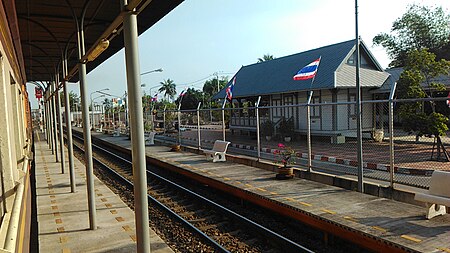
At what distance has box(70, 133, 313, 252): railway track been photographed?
20.3 ft

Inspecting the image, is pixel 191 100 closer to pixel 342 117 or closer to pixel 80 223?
pixel 342 117

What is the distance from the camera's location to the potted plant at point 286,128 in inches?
799

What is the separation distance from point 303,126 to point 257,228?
16.0 metres

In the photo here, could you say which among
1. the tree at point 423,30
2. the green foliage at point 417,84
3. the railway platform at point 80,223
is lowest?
the railway platform at point 80,223

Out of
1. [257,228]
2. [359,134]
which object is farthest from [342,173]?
[257,228]

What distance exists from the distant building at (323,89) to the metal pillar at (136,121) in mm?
15886

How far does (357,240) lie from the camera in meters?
5.49

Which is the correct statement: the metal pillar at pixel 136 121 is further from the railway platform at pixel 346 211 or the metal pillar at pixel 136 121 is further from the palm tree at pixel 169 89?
the palm tree at pixel 169 89

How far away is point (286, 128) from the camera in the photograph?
21.2 meters

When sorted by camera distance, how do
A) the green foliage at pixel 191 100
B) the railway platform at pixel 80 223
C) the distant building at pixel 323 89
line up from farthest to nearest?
1. the green foliage at pixel 191 100
2. the distant building at pixel 323 89
3. the railway platform at pixel 80 223

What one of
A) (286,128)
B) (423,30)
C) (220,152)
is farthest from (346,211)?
(423,30)

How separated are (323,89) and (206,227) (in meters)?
15.4

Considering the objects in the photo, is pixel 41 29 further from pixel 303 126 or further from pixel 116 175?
pixel 303 126

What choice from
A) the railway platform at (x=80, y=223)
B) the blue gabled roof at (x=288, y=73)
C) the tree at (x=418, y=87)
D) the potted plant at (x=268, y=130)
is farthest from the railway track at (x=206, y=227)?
the blue gabled roof at (x=288, y=73)
